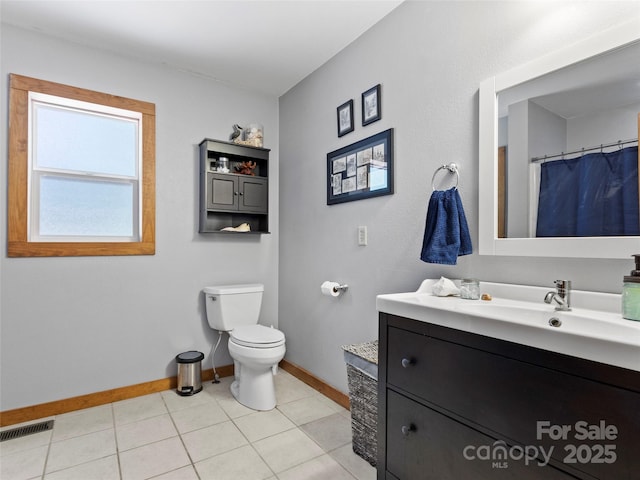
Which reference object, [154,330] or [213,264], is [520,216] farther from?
[154,330]

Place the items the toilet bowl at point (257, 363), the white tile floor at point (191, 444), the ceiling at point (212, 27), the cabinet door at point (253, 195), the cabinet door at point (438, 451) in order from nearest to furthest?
the cabinet door at point (438, 451)
the white tile floor at point (191, 444)
the ceiling at point (212, 27)
the toilet bowl at point (257, 363)
the cabinet door at point (253, 195)

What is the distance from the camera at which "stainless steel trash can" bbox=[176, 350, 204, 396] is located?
2.49 meters

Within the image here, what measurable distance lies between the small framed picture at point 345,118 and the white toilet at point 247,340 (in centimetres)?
140

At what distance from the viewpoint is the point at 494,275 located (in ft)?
4.88

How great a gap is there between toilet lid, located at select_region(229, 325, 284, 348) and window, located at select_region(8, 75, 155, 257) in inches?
35.9

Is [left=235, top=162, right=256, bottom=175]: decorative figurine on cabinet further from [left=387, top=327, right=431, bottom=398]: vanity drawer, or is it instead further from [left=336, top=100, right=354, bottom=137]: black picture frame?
[left=387, top=327, right=431, bottom=398]: vanity drawer

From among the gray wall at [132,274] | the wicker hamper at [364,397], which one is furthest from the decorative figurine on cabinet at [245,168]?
the wicker hamper at [364,397]

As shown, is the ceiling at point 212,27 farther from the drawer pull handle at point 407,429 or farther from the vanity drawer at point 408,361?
the drawer pull handle at point 407,429

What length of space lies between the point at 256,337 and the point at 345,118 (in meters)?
1.61

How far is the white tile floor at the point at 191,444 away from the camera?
Answer: 1.65 meters

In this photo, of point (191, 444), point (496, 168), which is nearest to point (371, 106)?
point (496, 168)

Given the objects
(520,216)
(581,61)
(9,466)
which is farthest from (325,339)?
(581,61)

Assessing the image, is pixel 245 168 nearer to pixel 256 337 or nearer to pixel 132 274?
pixel 132 274

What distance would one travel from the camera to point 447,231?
5.03 ft
